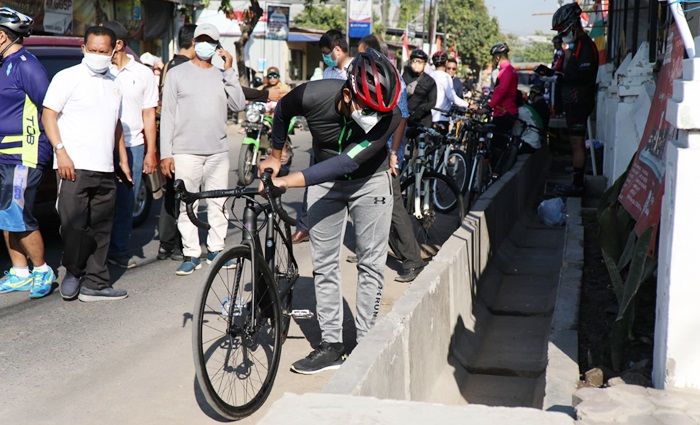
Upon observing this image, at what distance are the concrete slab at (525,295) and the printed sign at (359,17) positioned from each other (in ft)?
114

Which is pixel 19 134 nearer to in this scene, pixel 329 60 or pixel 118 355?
pixel 118 355

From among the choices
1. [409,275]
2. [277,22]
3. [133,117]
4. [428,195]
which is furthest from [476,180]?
[277,22]

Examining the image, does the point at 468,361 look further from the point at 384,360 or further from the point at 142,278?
the point at 142,278

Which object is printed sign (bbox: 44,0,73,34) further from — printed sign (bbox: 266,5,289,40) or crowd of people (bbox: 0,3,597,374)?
crowd of people (bbox: 0,3,597,374)

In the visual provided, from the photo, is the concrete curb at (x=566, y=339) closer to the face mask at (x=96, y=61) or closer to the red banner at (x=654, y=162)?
the red banner at (x=654, y=162)

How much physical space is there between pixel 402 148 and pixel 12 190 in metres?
3.59

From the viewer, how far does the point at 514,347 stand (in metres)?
7.01

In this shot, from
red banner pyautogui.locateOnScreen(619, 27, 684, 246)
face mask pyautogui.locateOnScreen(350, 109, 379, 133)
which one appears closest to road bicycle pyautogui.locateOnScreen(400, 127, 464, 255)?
red banner pyautogui.locateOnScreen(619, 27, 684, 246)

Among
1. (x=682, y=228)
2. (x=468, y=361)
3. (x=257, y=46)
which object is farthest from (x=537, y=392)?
(x=257, y=46)

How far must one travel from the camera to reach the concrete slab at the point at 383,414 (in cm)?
338

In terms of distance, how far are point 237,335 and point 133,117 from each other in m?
3.86

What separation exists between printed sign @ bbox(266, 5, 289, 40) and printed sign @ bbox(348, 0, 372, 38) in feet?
17.0

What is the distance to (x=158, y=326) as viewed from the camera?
22.1 ft

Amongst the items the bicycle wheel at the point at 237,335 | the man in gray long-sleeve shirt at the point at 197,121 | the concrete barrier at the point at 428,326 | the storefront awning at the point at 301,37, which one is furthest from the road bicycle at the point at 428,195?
the storefront awning at the point at 301,37
